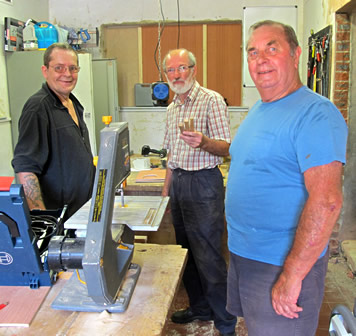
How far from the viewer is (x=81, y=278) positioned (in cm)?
115

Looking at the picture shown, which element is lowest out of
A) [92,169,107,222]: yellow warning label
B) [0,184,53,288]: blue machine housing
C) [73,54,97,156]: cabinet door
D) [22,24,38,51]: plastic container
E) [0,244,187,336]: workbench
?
[0,244,187,336]: workbench

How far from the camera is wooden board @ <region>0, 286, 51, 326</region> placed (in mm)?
995

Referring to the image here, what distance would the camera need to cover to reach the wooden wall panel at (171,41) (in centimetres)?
414

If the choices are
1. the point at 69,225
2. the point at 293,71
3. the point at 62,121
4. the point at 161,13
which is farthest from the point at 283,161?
the point at 161,13

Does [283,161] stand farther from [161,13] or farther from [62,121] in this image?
[161,13]

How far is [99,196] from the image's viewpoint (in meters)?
0.97

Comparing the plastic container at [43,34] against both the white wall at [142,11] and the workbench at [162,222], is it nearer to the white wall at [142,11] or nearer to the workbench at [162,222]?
the white wall at [142,11]

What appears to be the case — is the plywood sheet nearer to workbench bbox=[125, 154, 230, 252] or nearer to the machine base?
the machine base

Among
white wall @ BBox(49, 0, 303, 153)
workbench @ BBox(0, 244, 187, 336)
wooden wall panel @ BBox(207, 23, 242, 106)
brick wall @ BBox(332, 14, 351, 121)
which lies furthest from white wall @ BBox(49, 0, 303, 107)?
workbench @ BBox(0, 244, 187, 336)

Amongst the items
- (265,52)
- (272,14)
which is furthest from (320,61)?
(265,52)

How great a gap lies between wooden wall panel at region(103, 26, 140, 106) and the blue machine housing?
11.3 feet

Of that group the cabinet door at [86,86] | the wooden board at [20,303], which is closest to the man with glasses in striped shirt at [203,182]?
the wooden board at [20,303]

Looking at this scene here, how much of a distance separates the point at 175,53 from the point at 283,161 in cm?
126

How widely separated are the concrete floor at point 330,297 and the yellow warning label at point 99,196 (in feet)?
3.33
